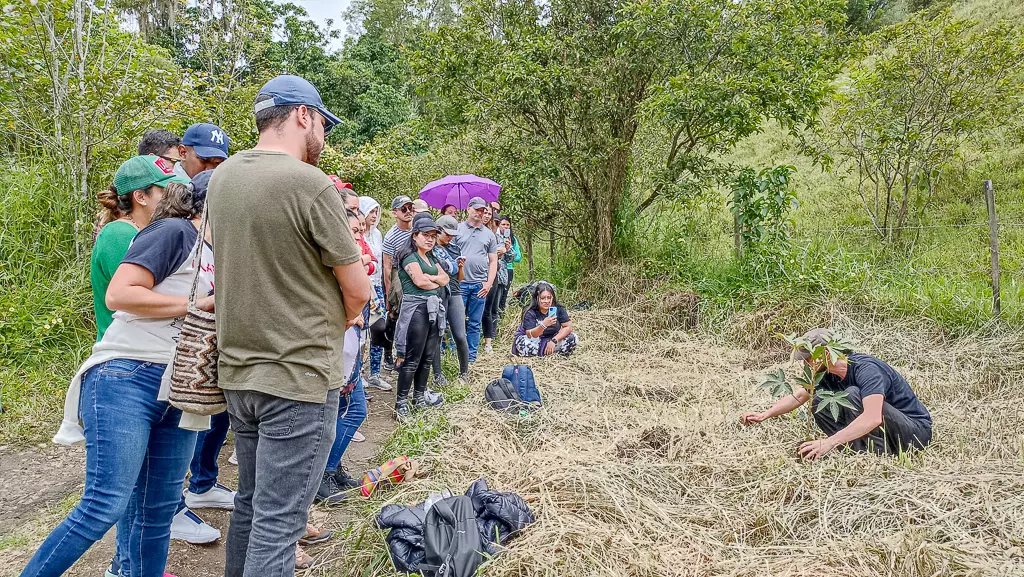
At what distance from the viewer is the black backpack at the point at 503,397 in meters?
4.04

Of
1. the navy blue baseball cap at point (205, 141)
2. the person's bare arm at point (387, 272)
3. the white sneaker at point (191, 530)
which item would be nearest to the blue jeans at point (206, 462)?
the white sneaker at point (191, 530)

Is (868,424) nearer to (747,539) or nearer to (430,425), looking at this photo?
(747,539)

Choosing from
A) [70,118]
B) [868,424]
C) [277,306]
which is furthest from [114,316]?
[70,118]

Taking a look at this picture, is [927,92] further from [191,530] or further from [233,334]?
[191,530]

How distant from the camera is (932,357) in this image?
16.0ft

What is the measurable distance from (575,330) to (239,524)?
4979 millimetres

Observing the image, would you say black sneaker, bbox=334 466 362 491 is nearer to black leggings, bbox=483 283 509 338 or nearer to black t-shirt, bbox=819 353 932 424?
black t-shirt, bbox=819 353 932 424

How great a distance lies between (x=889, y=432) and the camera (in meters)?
3.15

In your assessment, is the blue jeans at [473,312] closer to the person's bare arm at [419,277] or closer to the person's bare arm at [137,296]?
the person's bare arm at [419,277]

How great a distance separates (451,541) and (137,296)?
4.40 ft

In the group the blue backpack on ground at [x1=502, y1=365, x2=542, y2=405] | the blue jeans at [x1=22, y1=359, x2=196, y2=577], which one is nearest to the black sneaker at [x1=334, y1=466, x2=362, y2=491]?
the blue jeans at [x1=22, y1=359, x2=196, y2=577]

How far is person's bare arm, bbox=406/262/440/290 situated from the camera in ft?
13.6

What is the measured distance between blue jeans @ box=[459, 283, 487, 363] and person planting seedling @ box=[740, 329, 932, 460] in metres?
2.99

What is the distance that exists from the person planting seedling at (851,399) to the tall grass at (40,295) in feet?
14.6
